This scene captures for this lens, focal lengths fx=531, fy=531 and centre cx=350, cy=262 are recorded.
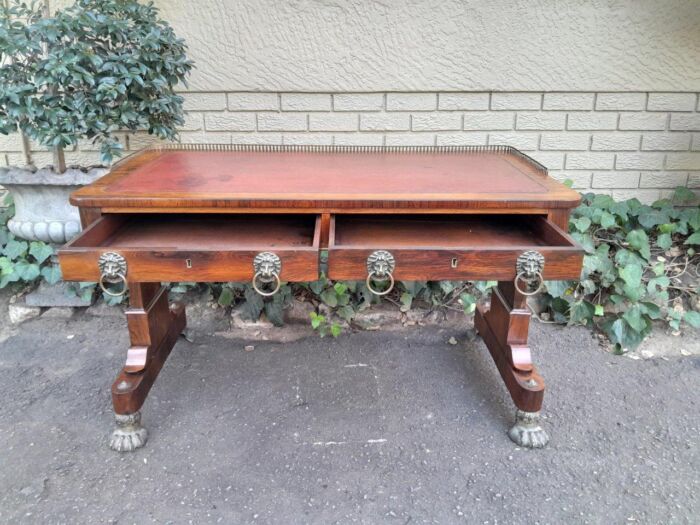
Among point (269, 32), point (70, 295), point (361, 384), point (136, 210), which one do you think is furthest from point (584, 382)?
point (70, 295)

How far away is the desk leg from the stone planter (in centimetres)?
215

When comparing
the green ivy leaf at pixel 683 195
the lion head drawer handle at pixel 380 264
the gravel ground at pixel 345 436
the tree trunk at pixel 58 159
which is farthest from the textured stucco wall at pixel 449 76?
the lion head drawer handle at pixel 380 264

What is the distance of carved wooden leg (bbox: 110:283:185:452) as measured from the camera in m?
1.95

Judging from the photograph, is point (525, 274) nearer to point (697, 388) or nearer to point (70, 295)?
point (697, 388)

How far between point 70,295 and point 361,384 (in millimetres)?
1764

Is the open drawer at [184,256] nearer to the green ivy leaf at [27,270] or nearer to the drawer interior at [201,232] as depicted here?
the drawer interior at [201,232]

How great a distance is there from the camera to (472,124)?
3.22 meters

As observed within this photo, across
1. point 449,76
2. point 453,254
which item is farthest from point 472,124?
point 453,254

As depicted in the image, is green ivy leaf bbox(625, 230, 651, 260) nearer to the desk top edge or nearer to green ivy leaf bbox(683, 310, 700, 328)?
green ivy leaf bbox(683, 310, 700, 328)

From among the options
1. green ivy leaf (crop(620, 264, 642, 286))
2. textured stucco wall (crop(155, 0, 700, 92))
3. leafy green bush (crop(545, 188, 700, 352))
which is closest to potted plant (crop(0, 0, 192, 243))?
textured stucco wall (crop(155, 0, 700, 92))

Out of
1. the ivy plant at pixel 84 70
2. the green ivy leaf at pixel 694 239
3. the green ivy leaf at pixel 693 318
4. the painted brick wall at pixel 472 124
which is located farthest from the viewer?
the painted brick wall at pixel 472 124

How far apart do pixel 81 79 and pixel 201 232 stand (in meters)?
1.00

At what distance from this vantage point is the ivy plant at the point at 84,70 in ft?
7.47

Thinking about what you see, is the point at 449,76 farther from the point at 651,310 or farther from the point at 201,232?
the point at 201,232
